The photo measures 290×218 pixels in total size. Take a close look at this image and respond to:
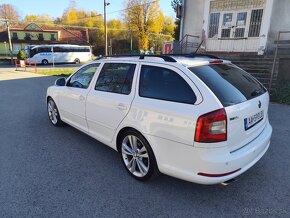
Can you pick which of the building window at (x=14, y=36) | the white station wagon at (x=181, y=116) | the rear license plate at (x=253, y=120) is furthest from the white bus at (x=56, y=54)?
A: the rear license plate at (x=253, y=120)

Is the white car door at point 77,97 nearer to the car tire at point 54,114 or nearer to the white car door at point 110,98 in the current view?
the white car door at point 110,98

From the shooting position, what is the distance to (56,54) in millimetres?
31844

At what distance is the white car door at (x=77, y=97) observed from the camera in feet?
13.2

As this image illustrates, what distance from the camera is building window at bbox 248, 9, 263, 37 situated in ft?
35.0

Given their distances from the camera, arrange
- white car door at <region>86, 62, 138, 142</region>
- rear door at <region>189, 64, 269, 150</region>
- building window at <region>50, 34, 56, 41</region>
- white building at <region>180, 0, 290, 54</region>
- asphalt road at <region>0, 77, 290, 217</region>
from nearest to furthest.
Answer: rear door at <region>189, 64, 269, 150</region>
asphalt road at <region>0, 77, 290, 217</region>
white car door at <region>86, 62, 138, 142</region>
white building at <region>180, 0, 290, 54</region>
building window at <region>50, 34, 56, 41</region>

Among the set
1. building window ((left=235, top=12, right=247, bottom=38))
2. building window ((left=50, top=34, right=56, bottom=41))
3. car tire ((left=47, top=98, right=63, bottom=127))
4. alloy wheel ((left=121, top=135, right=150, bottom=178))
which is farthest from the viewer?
building window ((left=50, top=34, right=56, bottom=41))

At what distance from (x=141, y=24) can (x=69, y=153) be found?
42360mm

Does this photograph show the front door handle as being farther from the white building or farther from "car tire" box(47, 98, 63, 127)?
the white building

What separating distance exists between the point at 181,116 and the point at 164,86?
1.67ft

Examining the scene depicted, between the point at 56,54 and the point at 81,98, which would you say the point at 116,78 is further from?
the point at 56,54

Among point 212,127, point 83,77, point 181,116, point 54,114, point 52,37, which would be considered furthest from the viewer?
point 52,37

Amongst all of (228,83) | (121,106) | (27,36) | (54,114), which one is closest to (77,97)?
(121,106)

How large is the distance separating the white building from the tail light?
984cm

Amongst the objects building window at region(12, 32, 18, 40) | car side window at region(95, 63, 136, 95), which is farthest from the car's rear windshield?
building window at region(12, 32, 18, 40)
